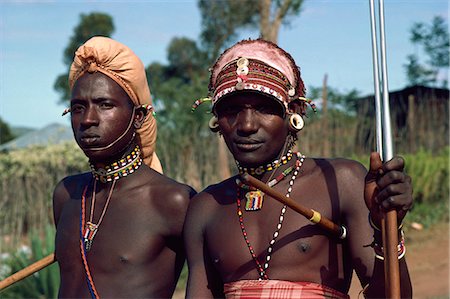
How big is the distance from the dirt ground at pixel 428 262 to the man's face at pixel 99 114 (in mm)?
4975

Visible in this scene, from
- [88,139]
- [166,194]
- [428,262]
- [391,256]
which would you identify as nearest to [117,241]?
[166,194]

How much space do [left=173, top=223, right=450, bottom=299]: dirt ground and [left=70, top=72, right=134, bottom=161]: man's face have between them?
497cm

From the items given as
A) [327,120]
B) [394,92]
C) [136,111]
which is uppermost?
[394,92]

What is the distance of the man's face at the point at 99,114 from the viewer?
330 centimetres

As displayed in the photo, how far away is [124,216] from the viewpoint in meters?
3.39

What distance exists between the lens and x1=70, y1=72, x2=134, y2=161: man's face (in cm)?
330

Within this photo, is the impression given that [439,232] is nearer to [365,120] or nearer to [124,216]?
[365,120]

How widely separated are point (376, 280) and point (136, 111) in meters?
1.59

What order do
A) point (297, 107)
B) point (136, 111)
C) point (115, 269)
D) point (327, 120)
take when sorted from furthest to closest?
point (327, 120) < point (136, 111) < point (115, 269) < point (297, 107)

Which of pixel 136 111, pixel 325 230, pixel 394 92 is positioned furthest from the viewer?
pixel 394 92

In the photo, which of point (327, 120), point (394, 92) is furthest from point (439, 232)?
point (394, 92)

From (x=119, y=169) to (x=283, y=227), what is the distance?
1.08 metres

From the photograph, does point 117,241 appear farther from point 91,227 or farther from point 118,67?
point 118,67

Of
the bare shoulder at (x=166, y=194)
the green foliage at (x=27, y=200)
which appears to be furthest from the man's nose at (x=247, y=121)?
the green foliage at (x=27, y=200)
